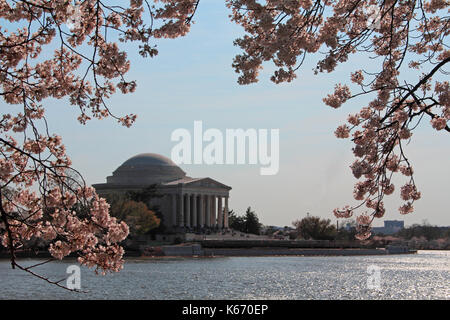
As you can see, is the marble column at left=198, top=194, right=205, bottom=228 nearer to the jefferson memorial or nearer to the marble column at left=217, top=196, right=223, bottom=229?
the jefferson memorial

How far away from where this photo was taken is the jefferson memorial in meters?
132

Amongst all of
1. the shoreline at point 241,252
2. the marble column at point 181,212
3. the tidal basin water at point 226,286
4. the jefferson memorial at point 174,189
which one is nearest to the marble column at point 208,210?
the jefferson memorial at point 174,189

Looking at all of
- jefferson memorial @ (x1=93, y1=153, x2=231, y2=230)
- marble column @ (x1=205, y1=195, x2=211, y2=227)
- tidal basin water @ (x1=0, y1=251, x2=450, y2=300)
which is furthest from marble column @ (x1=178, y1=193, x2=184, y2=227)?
tidal basin water @ (x1=0, y1=251, x2=450, y2=300)

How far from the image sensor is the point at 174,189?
132 m

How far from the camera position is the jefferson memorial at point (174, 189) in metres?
132

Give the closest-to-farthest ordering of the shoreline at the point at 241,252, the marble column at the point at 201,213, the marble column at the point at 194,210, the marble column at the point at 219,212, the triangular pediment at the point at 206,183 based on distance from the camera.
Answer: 1. the shoreline at the point at 241,252
2. the triangular pediment at the point at 206,183
3. the marble column at the point at 194,210
4. the marble column at the point at 201,213
5. the marble column at the point at 219,212

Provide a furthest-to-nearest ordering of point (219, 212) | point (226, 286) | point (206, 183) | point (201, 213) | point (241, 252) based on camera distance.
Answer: point (219, 212) < point (206, 183) < point (201, 213) < point (241, 252) < point (226, 286)

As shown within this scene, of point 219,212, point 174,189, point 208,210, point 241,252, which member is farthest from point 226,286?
point 219,212

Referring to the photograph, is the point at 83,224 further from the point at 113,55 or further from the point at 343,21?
the point at 343,21

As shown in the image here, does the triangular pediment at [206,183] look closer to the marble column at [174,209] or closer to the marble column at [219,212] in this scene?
the marble column at [219,212]

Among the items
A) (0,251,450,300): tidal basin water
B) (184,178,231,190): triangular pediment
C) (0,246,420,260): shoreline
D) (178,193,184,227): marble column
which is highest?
(184,178,231,190): triangular pediment

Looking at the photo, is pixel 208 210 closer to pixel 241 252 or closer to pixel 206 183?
pixel 206 183

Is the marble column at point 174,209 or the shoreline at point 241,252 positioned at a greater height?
the marble column at point 174,209

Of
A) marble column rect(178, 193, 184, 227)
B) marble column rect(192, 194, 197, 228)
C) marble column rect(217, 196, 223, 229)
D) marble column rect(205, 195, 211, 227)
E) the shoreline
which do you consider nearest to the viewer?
the shoreline
